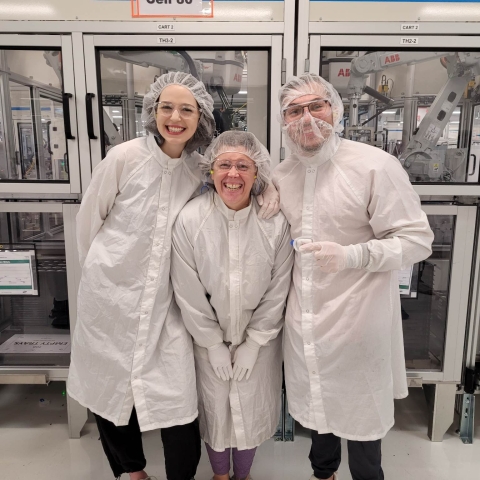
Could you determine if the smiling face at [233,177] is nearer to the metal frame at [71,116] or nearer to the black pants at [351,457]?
the metal frame at [71,116]

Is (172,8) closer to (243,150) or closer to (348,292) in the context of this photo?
(243,150)

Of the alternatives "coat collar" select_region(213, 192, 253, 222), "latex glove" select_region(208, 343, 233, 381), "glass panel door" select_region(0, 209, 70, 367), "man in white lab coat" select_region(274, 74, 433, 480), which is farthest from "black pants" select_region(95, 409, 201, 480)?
"coat collar" select_region(213, 192, 253, 222)

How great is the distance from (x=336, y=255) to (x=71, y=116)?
1.21m

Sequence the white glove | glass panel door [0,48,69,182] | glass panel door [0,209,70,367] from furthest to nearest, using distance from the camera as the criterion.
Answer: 1. glass panel door [0,209,70,367]
2. glass panel door [0,48,69,182]
3. the white glove

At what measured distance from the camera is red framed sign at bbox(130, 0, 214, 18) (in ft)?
4.90

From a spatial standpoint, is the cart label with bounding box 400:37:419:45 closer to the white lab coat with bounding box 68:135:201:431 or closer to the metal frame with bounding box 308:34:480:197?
the metal frame with bounding box 308:34:480:197

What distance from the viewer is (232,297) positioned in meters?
1.27

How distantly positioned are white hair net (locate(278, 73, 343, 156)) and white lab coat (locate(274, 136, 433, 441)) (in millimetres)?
46

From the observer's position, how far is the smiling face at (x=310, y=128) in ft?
3.87

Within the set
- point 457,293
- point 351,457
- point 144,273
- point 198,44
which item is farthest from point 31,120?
point 457,293

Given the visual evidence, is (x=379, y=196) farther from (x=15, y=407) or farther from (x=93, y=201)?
(x=15, y=407)

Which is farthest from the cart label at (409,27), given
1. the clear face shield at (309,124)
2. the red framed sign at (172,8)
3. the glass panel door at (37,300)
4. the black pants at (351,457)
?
the glass panel door at (37,300)

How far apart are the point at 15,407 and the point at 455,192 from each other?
245 centimetres

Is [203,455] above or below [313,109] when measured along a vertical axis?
below
